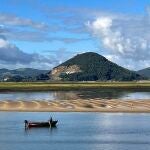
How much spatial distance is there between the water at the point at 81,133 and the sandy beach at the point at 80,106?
21.3ft

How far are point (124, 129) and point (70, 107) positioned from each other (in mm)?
30739

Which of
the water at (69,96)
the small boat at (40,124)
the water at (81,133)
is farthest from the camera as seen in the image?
the water at (69,96)

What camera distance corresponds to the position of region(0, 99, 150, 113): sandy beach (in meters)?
100

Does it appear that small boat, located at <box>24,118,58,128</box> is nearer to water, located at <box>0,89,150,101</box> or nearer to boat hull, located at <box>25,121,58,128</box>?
boat hull, located at <box>25,121,58,128</box>

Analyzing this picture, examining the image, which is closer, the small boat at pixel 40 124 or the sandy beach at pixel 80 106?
the small boat at pixel 40 124

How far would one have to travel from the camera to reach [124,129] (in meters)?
72.9

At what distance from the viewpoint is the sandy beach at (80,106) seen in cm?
10038

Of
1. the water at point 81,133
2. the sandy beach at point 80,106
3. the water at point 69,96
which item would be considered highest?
the water at point 69,96

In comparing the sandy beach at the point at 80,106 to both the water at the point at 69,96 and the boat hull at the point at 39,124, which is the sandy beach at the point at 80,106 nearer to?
the water at the point at 69,96

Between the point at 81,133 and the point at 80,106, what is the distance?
3428cm

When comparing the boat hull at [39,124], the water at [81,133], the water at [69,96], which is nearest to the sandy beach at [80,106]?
the water at [81,133]

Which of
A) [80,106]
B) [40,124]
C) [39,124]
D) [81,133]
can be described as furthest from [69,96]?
[81,133]

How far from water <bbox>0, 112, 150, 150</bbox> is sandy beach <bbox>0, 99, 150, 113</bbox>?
6.48 m

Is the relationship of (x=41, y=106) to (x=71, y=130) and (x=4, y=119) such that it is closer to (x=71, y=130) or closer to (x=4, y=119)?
(x=4, y=119)
